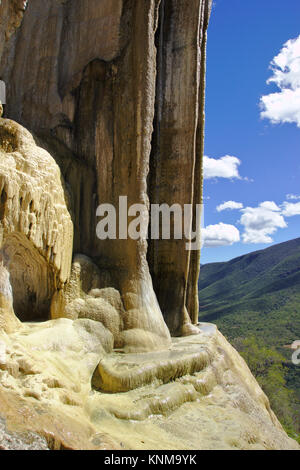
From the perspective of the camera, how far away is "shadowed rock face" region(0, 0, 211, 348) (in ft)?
15.9

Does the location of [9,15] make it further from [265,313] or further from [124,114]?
[265,313]

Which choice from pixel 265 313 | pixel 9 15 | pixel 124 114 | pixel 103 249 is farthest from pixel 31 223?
pixel 265 313

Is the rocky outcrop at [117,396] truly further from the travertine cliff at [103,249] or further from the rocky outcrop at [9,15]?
the rocky outcrop at [9,15]

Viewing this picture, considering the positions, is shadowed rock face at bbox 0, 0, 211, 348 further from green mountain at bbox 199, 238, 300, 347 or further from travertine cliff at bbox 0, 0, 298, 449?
green mountain at bbox 199, 238, 300, 347

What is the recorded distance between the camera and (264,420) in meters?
4.02

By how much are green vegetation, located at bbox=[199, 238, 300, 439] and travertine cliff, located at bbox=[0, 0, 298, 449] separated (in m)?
11.6

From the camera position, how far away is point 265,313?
40.9m

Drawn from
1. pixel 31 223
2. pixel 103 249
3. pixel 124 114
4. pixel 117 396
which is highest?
pixel 124 114

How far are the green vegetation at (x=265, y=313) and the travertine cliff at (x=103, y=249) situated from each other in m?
11.6

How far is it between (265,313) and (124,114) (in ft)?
130

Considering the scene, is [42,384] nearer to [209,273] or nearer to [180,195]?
[180,195]

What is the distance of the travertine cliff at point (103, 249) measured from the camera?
2.98 metres

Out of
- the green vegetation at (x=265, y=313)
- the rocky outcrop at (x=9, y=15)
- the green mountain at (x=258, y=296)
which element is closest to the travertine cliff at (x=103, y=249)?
the rocky outcrop at (x=9, y=15)
